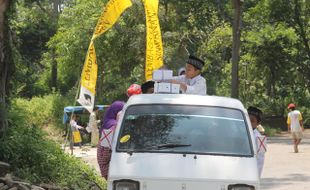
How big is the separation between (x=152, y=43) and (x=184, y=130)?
7.37m

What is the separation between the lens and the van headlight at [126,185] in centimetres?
617

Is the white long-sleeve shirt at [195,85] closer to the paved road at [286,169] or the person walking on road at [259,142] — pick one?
the person walking on road at [259,142]

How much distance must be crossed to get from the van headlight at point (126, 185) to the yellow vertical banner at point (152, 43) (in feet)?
24.5

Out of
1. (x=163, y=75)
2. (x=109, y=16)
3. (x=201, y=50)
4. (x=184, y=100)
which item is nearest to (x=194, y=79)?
(x=163, y=75)

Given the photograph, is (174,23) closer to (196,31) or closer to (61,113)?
(196,31)

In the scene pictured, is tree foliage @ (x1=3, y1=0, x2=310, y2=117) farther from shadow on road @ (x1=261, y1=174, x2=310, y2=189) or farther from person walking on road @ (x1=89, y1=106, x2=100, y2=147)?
shadow on road @ (x1=261, y1=174, x2=310, y2=189)

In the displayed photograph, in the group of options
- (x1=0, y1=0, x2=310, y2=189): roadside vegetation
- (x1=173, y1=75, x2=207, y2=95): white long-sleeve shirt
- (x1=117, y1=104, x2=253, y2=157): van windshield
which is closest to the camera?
(x1=117, y1=104, x2=253, y2=157): van windshield

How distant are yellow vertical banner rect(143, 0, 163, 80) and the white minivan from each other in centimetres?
640

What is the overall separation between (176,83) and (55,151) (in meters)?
4.46

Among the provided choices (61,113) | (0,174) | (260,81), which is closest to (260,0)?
(260,81)

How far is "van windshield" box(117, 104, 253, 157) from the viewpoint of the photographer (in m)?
6.74

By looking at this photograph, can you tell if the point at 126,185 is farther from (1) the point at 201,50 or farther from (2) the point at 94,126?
(1) the point at 201,50

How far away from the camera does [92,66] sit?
43.7 ft

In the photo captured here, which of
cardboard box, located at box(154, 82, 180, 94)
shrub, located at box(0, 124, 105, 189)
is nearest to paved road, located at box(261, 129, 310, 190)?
shrub, located at box(0, 124, 105, 189)
